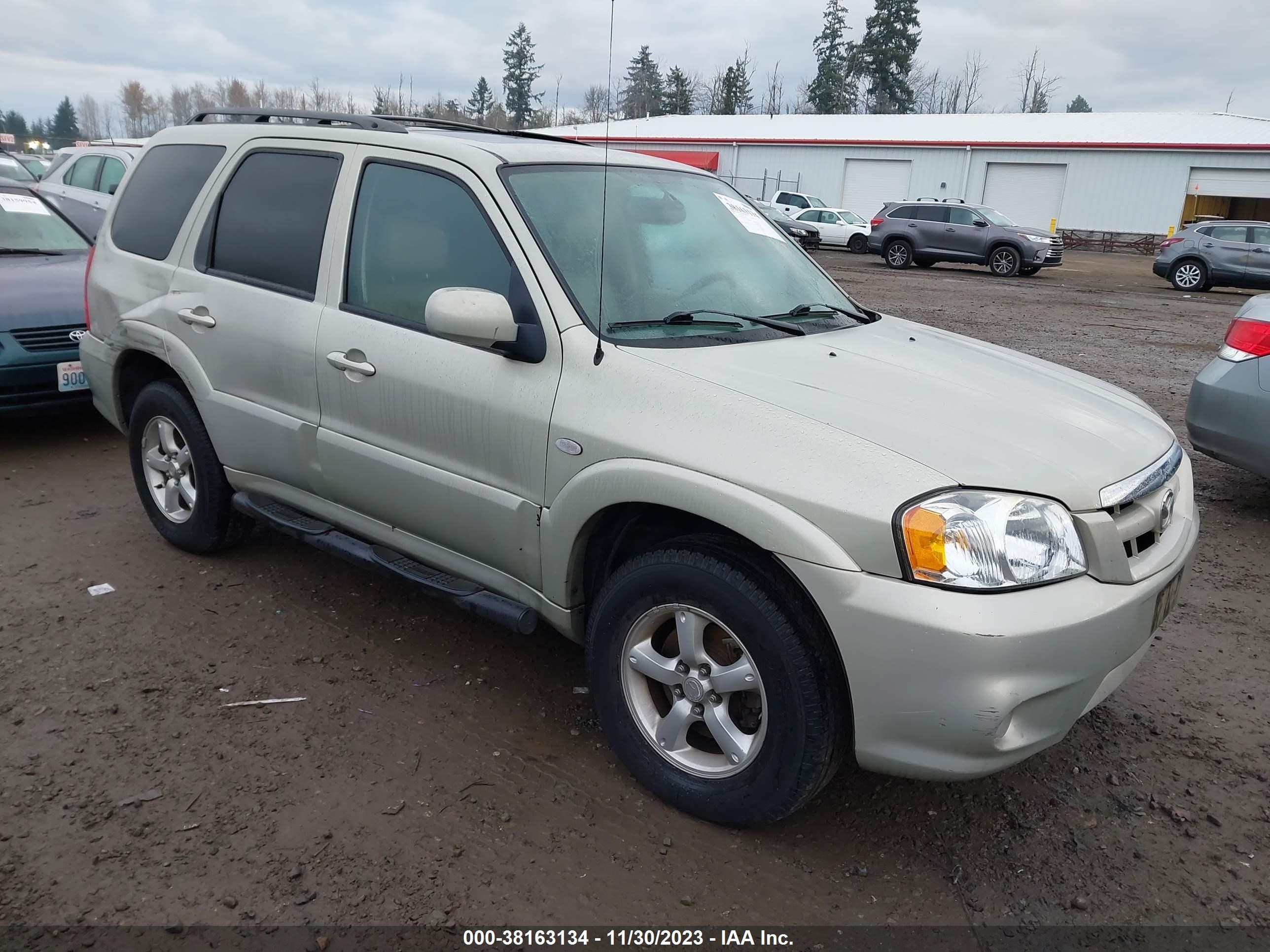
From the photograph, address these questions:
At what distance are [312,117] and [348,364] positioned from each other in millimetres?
1388

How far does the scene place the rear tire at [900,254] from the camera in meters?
26.0

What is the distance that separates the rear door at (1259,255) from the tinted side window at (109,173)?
68.3 ft

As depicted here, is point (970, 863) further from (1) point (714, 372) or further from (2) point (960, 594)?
(1) point (714, 372)

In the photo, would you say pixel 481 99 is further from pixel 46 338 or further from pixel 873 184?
pixel 46 338

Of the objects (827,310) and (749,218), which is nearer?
(827,310)

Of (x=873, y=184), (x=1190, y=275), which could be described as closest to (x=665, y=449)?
(x=1190, y=275)

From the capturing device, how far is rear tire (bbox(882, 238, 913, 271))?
85.1 ft

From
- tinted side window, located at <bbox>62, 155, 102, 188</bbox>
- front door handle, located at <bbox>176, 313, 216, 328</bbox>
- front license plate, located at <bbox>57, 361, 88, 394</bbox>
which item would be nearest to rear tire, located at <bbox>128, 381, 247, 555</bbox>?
front door handle, located at <bbox>176, 313, 216, 328</bbox>

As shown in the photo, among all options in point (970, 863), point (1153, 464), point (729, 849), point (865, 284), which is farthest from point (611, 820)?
point (865, 284)

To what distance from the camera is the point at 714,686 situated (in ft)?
8.71

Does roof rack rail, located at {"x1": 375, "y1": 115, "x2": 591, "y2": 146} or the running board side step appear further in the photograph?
roof rack rail, located at {"x1": 375, "y1": 115, "x2": 591, "y2": 146}

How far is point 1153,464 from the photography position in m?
2.79

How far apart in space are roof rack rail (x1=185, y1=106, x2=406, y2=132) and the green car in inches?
72.7

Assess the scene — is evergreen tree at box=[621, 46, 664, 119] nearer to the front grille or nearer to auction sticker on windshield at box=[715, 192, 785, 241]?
auction sticker on windshield at box=[715, 192, 785, 241]
